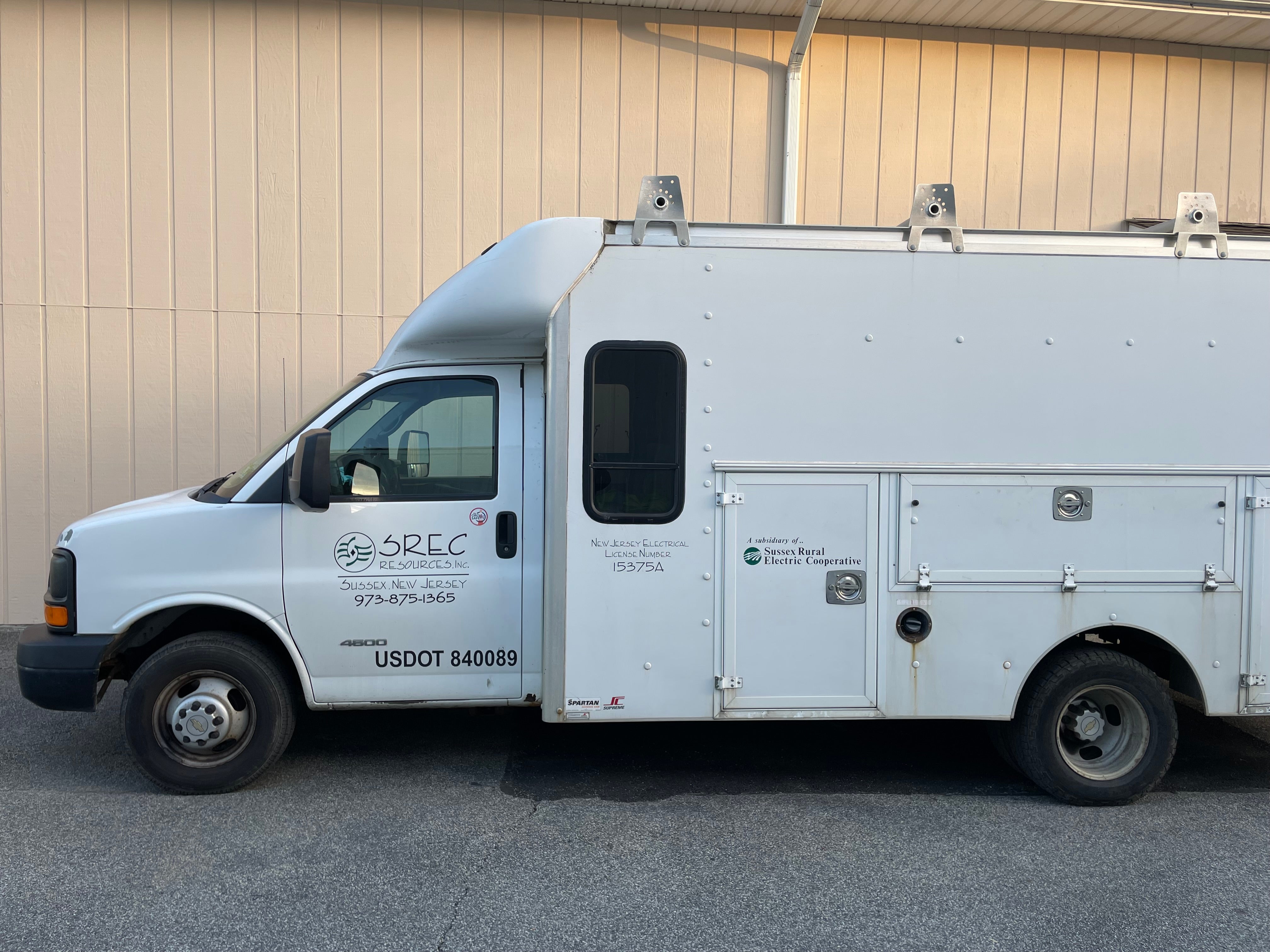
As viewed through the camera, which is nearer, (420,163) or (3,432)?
(3,432)

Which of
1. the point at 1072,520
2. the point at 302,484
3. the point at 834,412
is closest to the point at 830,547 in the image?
the point at 834,412

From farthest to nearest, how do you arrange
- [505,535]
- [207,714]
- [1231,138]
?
1. [1231,138]
2. [505,535]
3. [207,714]

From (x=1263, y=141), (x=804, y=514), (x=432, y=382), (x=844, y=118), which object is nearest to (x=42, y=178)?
(x=432, y=382)

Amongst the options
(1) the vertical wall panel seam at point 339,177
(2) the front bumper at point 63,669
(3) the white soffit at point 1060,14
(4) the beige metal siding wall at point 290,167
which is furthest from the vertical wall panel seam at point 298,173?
(2) the front bumper at point 63,669

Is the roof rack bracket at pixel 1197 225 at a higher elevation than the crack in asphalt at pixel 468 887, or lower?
higher

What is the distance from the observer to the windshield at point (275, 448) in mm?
4488

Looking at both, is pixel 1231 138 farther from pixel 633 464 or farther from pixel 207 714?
pixel 207 714

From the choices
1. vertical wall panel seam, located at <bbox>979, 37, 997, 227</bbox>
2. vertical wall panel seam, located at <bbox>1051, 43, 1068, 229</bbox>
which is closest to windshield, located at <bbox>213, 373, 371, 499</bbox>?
vertical wall panel seam, located at <bbox>979, 37, 997, 227</bbox>

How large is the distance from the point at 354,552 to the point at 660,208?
2.21 metres

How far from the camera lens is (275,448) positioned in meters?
4.52

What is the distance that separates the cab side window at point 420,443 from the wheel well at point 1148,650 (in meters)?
2.98

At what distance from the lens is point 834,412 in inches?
169

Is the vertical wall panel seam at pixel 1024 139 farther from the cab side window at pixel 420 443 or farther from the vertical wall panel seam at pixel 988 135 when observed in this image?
the cab side window at pixel 420 443

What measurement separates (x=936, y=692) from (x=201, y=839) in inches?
135
